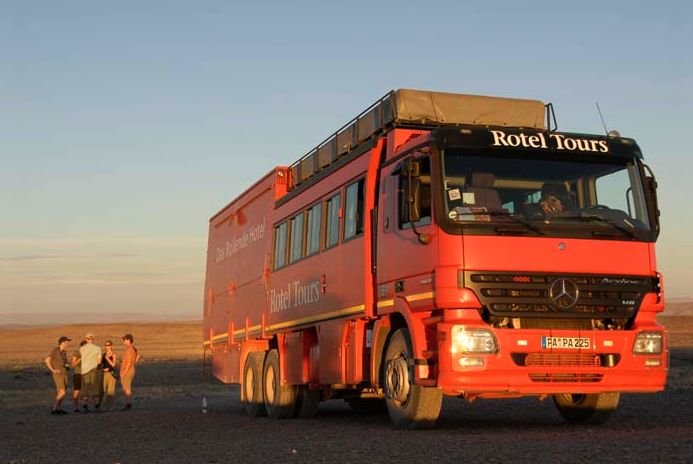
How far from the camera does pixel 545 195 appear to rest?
12672 millimetres

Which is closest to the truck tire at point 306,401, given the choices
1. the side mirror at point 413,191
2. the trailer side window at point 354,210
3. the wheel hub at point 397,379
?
the trailer side window at point 354,210

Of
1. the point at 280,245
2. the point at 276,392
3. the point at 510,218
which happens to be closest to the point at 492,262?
the point at 510,218

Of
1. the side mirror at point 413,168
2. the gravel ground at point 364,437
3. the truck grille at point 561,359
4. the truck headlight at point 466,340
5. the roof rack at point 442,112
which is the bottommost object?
the gravel ground at point 364,437

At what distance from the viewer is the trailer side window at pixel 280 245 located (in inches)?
752

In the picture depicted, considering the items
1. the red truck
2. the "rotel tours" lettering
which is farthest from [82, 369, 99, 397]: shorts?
the "rotel tours" lettering

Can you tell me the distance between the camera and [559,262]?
12.1 meters

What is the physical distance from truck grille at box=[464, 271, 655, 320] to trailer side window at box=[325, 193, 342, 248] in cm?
419

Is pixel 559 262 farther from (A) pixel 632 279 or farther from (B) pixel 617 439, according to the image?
(B) pixel 617 439

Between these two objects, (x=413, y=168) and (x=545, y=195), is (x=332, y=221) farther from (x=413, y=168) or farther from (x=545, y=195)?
(x=545, y=195)

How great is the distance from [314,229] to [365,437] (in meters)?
5.31

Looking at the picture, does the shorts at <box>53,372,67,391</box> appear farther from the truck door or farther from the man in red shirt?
the truck door

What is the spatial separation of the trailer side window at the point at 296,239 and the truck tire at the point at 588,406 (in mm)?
5398

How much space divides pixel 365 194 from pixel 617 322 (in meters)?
3.82

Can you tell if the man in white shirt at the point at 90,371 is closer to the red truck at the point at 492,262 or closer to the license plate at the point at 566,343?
the red truck at the point at 492,262
